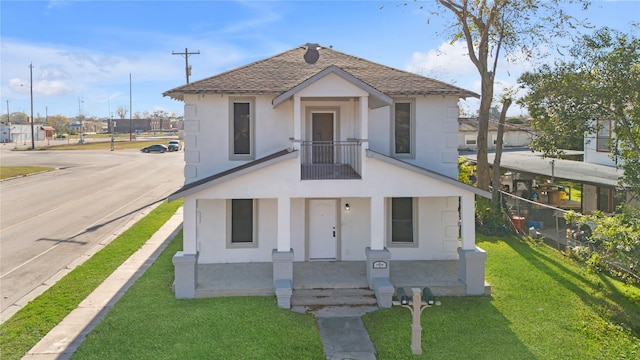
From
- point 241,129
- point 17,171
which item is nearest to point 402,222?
point 241,129

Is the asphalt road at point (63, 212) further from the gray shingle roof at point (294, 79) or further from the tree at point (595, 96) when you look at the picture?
the tree at point (595, 96)

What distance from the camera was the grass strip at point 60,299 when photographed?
372 inches

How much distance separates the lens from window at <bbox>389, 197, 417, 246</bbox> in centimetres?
1466

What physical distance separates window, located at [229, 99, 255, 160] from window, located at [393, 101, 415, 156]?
14.9 feet

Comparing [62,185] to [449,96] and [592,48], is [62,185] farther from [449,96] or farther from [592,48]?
[592,48]

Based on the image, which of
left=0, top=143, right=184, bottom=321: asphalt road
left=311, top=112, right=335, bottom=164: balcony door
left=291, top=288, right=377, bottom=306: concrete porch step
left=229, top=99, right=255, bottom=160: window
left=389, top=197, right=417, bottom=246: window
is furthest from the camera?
left=311, top=112, right=335, bottom=164: balcony door

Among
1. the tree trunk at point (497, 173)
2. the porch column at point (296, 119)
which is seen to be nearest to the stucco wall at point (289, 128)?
the porch column at point (296, 119)

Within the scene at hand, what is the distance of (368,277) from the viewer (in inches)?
481

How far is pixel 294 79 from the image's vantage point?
565 inches

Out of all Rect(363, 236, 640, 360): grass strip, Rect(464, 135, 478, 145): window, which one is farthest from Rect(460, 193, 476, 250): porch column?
Rect(464, 135, 478, 145): window

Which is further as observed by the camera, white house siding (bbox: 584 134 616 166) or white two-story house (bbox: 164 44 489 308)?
white house siding (bbox: 584 134 616 166)

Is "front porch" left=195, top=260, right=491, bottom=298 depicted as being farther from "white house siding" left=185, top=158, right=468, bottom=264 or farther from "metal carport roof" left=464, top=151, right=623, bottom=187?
"metal carport roof" left=464, top=151, right=623, bottom=187

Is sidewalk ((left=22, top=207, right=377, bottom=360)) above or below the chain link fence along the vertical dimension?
below

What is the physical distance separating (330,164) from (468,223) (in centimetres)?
455
